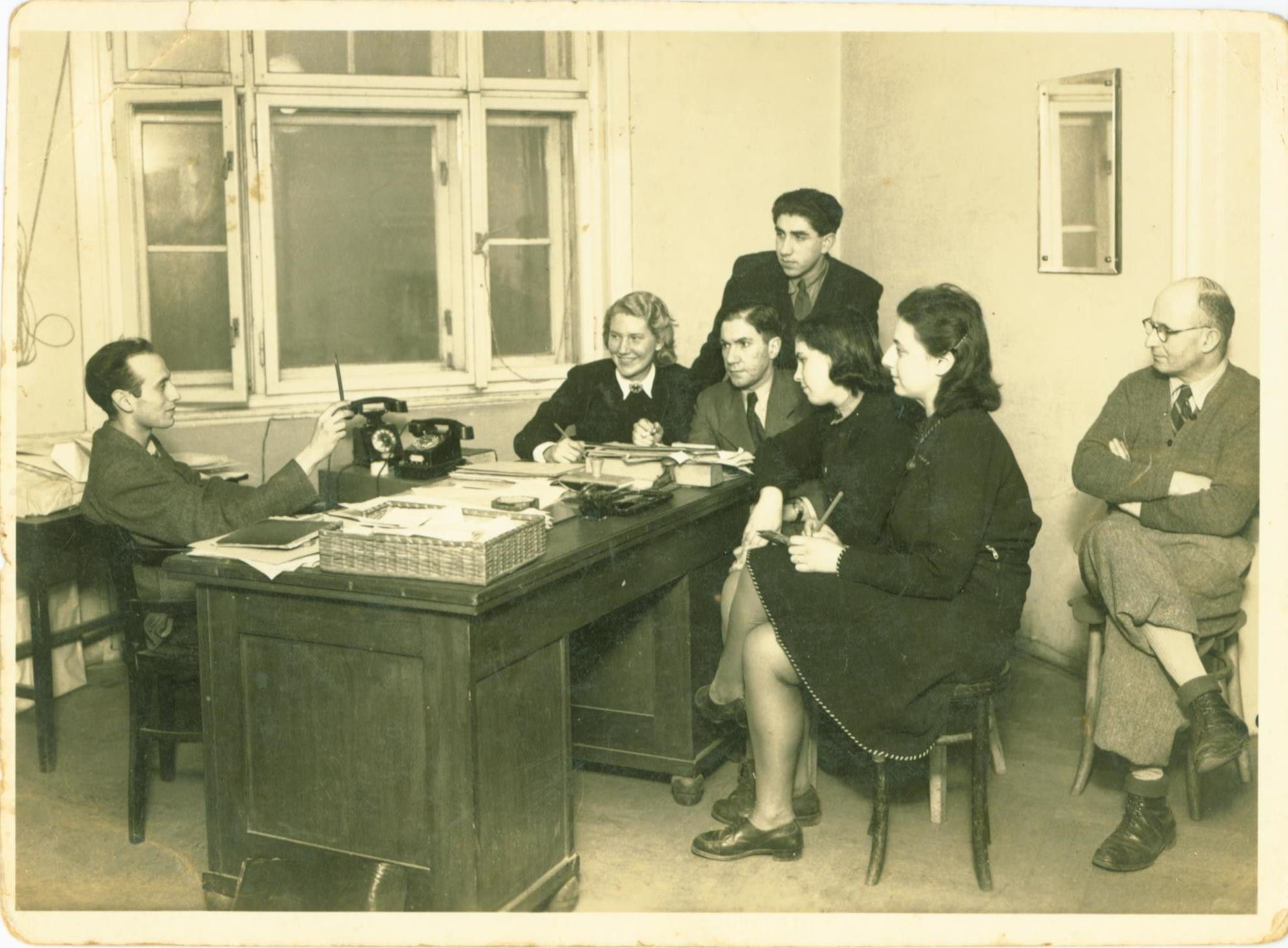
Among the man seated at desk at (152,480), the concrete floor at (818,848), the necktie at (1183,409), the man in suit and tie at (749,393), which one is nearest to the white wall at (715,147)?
the man in suit and tie at (749,393)

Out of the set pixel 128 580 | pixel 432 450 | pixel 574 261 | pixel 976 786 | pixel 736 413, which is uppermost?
pixel 574 261

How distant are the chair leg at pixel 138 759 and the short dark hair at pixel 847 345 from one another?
6.20 feet

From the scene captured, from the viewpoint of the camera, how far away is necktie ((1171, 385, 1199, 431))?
3363 mm

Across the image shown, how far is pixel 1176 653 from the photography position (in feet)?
Result: 10.6

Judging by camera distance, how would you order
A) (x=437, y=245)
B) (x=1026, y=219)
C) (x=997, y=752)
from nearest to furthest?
(x=997, y=752) < (x=1026, y=219) < (x=437, y=245)

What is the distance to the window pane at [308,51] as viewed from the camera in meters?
4.89

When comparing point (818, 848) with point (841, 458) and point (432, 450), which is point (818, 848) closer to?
point (841, 458)

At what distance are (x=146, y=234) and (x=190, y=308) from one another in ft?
0.98

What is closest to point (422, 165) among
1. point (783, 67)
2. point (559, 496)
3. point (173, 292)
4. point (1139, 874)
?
point (173, 292)

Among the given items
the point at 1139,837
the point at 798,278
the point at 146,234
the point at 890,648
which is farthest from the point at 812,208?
the point at 146,234

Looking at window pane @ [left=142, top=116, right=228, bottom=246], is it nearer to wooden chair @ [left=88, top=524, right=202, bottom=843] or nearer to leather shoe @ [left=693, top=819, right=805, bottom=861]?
wooden chair @ [left=88, top=524, right=202, bottom=843]

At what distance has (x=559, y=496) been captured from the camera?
3.29 meters

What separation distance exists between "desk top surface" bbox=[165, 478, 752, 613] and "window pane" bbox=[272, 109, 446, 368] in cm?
231

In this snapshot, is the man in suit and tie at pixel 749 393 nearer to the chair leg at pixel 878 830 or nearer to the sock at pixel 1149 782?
the chair leg at pixel 878 830
